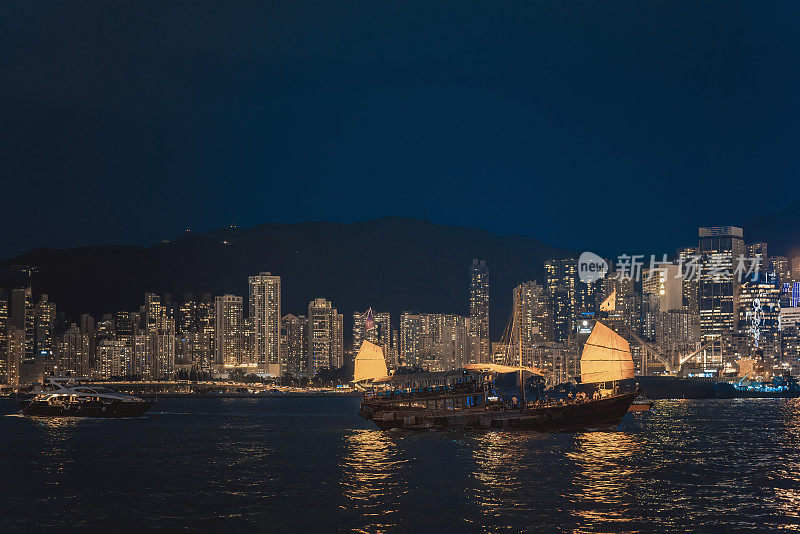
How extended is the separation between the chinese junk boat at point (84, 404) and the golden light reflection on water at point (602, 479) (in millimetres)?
84089

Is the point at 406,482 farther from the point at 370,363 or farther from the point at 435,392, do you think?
the point at 370,363

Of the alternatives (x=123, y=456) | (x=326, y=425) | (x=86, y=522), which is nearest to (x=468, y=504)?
(x=86, y=522)

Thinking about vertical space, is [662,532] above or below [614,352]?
below

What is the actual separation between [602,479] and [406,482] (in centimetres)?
1395

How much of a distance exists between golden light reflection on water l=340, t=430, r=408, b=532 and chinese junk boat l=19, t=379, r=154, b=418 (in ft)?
219

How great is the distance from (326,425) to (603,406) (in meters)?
44.9

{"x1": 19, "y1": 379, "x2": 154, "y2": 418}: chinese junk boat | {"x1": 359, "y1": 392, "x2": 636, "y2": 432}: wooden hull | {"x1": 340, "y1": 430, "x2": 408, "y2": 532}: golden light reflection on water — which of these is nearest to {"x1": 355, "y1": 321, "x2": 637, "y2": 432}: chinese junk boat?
{"x1": 359, "y1": 392, "x2": 636, "y2": 432}: wooden hull

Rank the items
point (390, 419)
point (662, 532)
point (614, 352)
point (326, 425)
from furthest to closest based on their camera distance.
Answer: point (326, 425) → point (614, 352) → point (390, 419) → point (662, 532)

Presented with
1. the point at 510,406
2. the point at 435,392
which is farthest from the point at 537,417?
the point at 435,392

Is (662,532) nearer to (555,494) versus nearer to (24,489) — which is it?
(555,494)

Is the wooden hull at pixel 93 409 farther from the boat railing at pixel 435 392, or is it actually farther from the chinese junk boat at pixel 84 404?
the boat railing at pixel 435 392

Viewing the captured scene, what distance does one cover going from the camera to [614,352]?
12319 centimetres

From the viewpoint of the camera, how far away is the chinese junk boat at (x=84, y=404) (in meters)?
157

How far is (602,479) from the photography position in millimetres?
68438
